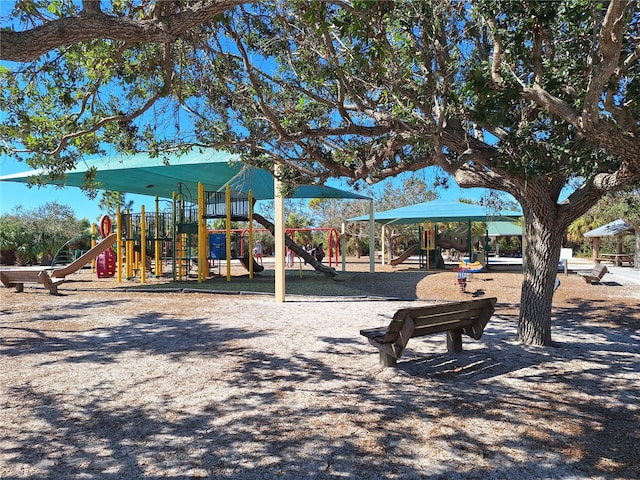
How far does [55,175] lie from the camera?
6.66m

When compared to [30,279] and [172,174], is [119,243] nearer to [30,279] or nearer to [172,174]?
[172,174]

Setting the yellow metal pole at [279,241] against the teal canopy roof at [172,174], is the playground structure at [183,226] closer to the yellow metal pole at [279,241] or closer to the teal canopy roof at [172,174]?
the teal canopy roof at [172,174]

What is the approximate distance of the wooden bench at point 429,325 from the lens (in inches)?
187

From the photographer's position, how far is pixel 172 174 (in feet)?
49.7

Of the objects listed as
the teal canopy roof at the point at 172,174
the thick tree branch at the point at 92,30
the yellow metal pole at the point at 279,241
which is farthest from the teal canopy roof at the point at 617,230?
the thick tree branch at the point at 92,30

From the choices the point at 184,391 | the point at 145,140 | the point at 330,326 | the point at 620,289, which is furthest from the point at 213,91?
the point at 620,289

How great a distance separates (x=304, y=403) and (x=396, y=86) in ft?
11.1

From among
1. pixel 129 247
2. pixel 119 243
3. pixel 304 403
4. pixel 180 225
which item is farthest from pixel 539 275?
pixel 129 247

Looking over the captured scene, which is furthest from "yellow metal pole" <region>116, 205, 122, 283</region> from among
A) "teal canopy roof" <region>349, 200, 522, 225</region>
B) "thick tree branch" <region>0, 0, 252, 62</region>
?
"thick tree branch" <region>0, 0, 252, 62</region>

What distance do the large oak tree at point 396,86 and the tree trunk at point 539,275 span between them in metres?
0.02

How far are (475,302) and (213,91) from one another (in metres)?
5.04

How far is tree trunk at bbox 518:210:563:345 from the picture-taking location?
19.1ft

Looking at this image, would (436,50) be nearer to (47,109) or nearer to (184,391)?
(184,391)

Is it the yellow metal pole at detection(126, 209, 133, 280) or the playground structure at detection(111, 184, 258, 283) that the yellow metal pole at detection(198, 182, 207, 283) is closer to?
the playground structure at detection(111, 184, 258, 283)
